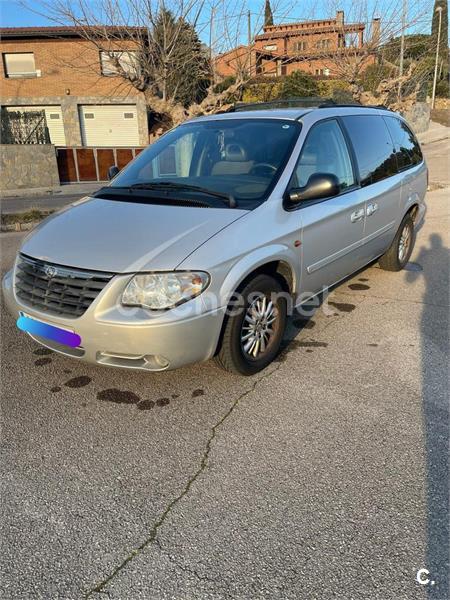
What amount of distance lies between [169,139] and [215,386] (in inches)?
95.3

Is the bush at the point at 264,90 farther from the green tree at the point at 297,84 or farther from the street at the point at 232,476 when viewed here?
the street at the point at 232,476

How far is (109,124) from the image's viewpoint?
86.9 ft

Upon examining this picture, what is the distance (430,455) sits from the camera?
2.59 metres

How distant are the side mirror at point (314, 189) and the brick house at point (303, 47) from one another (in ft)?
30.1

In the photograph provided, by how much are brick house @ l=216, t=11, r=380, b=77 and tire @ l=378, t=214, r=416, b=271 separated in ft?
24.9

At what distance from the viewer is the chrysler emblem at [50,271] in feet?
9.67

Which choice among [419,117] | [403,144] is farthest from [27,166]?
[419,117]

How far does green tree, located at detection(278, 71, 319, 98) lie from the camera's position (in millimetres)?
25781

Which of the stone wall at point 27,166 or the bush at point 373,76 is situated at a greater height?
the bush at point 373,76

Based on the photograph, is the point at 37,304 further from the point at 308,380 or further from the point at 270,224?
the point at 308,380

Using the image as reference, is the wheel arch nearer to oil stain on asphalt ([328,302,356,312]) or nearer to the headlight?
the headlight

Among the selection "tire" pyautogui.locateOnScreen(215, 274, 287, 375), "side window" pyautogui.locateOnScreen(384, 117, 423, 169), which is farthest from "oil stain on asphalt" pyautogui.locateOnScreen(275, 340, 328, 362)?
"side window" pyautogui.locateOnScreen(384, 117, 423, 169)

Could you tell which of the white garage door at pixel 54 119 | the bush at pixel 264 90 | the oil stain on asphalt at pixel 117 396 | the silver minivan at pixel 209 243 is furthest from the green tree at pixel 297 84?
the oil stain on asphalt at pixel 117 396

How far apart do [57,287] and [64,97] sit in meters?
26.6
